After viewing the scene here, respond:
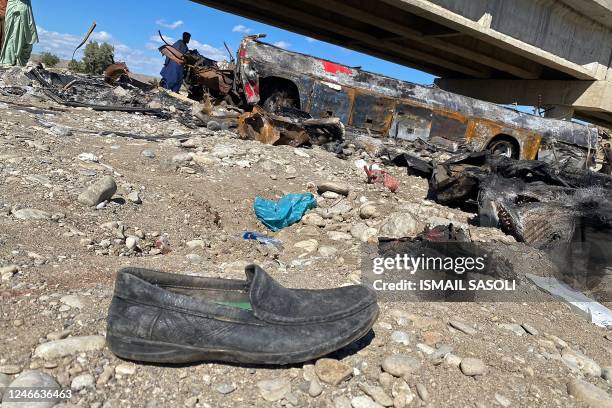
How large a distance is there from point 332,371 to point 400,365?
0.29 metres

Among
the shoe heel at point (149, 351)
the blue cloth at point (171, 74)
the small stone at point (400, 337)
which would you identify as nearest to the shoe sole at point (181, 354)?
the shoe heel at point (149, 351)

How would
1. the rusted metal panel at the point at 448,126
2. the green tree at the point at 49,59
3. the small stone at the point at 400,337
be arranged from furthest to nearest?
the green tree at the point at 49,59, the rusted metal panel at the point at 448,126, the small stone at the point at 400,337

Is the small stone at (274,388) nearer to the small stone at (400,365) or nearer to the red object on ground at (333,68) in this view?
the small stone at (400,365)

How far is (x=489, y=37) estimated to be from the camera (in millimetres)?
11141

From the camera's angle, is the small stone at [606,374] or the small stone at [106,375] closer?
the small stone at [106,375]

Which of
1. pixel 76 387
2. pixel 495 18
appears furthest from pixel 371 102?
pixel 76 387

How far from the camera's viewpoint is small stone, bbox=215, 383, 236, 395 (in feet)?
4.78

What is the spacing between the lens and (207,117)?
25.4 ft

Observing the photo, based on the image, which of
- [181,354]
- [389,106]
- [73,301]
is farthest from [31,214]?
[389,106]

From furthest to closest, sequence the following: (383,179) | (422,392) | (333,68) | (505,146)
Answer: (505,146) → (333,68) → (383,179) → (422,392)

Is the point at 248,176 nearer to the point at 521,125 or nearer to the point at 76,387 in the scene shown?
the point at 76,387

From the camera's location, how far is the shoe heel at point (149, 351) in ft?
4.78

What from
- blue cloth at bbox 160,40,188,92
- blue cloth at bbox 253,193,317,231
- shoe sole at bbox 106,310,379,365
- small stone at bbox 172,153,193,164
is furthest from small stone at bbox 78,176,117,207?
blue cloth at bbox 160,40,188,92

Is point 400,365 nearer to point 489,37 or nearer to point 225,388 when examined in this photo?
point 225,388
